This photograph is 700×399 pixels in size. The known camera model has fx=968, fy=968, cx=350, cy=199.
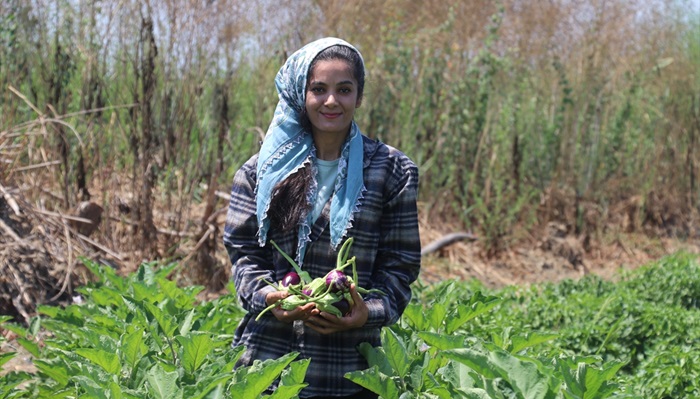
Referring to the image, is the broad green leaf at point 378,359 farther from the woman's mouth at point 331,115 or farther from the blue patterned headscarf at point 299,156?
the woman's mouth at point 331,115

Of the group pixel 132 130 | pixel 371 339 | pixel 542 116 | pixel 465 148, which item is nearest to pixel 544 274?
pixel 465 148

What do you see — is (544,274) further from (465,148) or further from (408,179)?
(408,179)

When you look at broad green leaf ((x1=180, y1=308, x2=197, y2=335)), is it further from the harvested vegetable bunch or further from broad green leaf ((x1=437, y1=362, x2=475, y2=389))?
broad green leaf ((x1=437, y1=362, x2=475, y2=389))

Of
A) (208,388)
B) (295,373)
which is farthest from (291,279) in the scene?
(208,388)

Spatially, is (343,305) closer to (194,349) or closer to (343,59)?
(194,349)

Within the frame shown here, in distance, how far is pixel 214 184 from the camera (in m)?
6.07

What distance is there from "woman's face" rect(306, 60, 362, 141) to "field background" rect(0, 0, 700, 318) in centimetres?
291

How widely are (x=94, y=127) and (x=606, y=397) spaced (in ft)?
17.1

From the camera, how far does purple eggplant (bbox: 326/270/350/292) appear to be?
8.17 feet

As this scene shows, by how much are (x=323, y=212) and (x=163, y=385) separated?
2.46 feet

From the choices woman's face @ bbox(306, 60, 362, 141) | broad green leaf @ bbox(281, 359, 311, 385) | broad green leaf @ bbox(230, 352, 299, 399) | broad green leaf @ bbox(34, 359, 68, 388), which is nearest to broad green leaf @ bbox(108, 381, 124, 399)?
broad green leaf @ bbox(230, 352, 299, 399)

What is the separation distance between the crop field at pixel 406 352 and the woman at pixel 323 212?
0.40ft

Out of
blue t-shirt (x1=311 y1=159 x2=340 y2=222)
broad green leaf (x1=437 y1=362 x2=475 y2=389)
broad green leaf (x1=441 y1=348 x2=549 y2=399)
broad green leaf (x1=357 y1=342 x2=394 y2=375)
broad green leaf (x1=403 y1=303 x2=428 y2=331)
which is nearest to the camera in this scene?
broad green leaf (x1=441 y1=348 x2=549 y2=399)

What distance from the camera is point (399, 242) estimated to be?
111 inches
